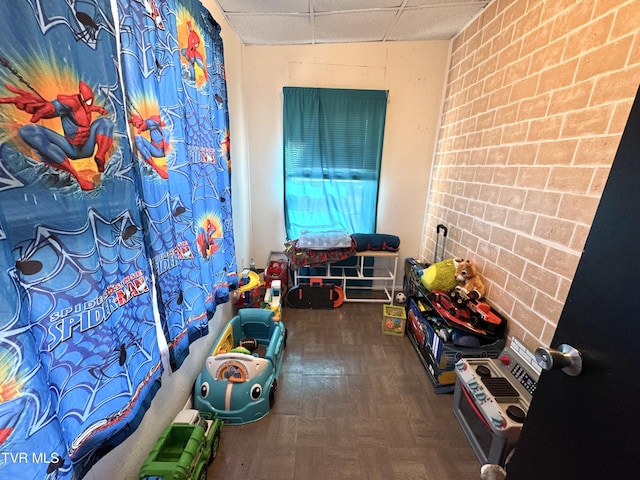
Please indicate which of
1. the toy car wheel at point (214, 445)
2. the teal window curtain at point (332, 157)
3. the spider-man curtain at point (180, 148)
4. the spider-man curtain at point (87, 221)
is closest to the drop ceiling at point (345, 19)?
the teal window curtain at point (332, 157)

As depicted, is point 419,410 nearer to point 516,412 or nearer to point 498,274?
point 516,412

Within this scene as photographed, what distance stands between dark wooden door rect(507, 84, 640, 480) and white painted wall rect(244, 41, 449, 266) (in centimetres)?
250

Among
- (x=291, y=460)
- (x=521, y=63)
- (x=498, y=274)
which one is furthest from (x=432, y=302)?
(x=521, y=63)

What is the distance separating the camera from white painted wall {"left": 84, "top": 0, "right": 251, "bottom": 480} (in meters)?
1.09

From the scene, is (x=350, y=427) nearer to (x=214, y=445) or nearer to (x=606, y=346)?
(x=214, y=445)

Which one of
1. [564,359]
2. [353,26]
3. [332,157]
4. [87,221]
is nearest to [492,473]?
[564,359]

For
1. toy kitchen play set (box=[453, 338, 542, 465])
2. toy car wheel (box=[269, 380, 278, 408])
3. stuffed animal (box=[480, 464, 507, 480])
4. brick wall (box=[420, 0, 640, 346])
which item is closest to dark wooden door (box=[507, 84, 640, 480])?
stuffed animal (box=[480, 464, 507, 480])

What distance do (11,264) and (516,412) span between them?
1.86m

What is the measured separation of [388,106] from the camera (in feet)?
9.33

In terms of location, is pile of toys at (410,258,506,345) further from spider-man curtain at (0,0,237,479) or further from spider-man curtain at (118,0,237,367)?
spider-man curtain at (0,0,237,479)

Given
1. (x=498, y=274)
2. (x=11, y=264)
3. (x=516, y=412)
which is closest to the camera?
(x=11, y=264)

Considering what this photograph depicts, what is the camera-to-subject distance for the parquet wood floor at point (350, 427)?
1367mm

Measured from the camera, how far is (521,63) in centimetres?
169

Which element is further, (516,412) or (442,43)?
(442,43)
